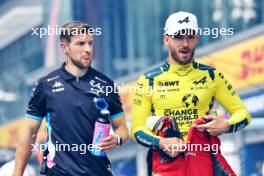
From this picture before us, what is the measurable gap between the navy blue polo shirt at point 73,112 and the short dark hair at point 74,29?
0.31 metres

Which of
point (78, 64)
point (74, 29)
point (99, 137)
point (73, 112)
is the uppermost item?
point (74, 29)

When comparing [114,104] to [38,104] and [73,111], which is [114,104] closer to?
[73,111]

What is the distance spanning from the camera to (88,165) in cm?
775

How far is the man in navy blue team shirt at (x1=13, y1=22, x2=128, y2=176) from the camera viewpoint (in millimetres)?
7758

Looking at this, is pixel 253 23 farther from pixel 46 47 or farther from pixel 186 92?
pixel 186 92

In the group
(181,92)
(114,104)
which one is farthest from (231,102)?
(114,104)

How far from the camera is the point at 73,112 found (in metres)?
7.81

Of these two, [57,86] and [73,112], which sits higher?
[57,86]

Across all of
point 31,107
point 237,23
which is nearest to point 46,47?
point 237,23

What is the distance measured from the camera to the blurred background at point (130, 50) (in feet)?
77.4

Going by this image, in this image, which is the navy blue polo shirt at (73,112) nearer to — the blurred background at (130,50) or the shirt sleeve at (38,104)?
the shirt sleeve at (38,104)

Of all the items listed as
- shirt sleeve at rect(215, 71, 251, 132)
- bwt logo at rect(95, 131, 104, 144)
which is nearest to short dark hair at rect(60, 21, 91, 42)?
bwt logo at rect(95, 131, 104, 144)

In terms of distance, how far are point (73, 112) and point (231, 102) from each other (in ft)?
4.28

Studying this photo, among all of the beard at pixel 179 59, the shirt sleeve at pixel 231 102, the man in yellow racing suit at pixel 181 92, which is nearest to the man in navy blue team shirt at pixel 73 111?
the man in yellow racing suit at pixel 181 92
